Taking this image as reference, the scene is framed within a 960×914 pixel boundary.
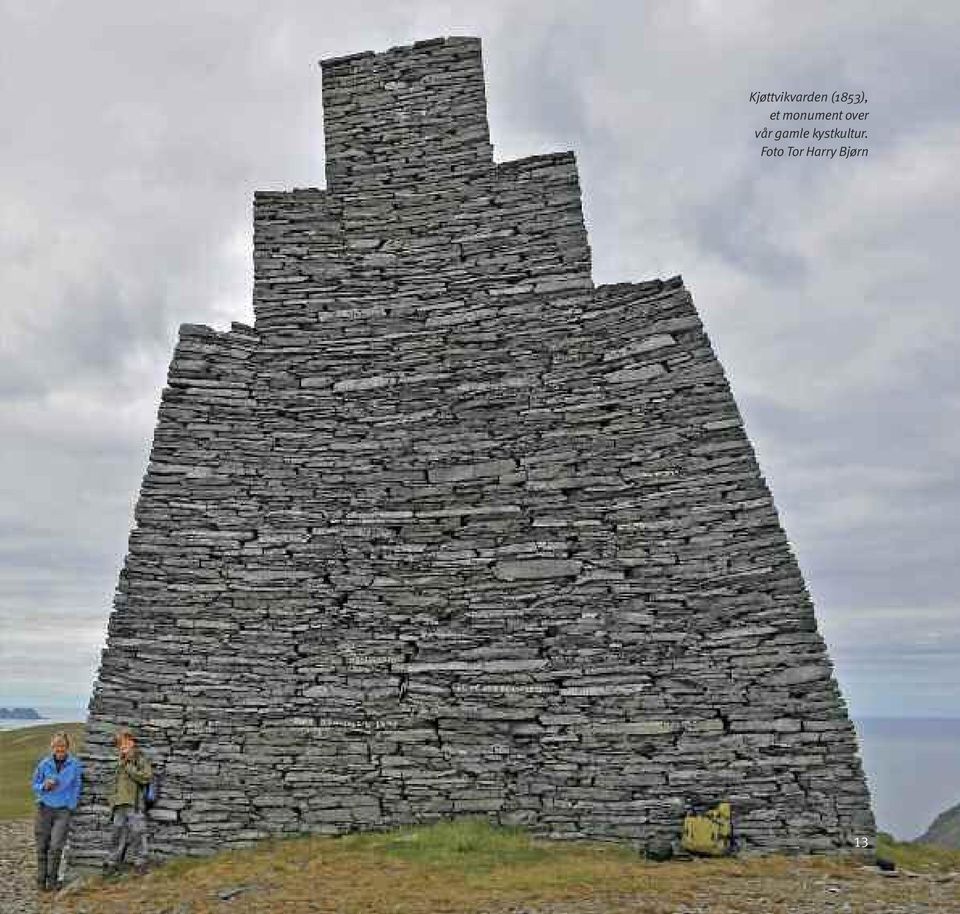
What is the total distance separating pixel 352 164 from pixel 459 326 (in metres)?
3.77

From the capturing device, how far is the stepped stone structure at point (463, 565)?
10.6 m

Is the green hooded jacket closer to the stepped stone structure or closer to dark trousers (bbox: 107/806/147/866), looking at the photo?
dark trousers (bbox: 107/806/147/866)

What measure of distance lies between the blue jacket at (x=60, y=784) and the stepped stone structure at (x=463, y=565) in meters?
0.47

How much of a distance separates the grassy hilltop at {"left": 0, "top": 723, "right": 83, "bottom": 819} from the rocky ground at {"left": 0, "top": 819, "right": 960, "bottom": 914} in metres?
3.27

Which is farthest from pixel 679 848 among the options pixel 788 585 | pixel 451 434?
pixel 451 434

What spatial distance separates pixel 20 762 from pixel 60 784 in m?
16.5

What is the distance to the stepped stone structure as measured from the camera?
10.6 metres

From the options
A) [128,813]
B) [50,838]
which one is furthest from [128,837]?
[50,838]

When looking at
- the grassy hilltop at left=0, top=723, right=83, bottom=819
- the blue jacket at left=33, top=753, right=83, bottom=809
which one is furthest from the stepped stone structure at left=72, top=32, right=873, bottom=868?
the grassy hilltop at left=0, top=723, right=83, bottom=819

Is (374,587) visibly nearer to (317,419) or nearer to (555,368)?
(317,419)

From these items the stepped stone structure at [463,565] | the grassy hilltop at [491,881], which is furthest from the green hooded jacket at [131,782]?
the grassy hilltop at [491,881]

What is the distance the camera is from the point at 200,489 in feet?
40.8

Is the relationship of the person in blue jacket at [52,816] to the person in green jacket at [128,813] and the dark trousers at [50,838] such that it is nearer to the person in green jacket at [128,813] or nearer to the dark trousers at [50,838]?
the dark trousers at [50,838]

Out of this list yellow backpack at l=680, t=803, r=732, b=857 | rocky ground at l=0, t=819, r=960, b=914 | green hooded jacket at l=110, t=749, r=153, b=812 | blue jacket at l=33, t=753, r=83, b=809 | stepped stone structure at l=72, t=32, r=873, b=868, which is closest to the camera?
rocky ground at l=0, t=819, r=960, b=914
